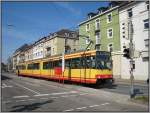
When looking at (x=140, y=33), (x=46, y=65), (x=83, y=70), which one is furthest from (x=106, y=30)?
(x=83, y=70)

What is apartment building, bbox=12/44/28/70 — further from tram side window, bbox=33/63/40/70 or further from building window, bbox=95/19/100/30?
tram side window, bbox=33/63/40/70

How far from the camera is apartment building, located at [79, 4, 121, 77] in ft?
145

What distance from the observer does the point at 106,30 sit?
47.4 m

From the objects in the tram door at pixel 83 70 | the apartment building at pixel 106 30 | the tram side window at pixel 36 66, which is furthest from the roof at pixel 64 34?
the tram door at pixel 83 70

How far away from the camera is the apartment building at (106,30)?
44.1 m

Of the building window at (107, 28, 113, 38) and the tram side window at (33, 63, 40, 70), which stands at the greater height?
the building window at (107, 28, 113, 38)

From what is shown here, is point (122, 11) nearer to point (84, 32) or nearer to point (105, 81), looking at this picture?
point (84, 32)

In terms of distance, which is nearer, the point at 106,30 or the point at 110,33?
the point at 110,33

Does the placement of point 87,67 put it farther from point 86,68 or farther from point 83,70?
point 83,70

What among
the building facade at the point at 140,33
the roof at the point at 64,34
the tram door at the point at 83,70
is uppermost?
the roof at the point at 64,34

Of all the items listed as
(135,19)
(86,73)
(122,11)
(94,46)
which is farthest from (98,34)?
(86,73)

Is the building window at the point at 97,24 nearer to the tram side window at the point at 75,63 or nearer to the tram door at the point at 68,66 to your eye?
the tram door at the point at 68,66

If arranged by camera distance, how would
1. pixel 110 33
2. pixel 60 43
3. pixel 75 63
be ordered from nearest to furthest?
pixel 75 63 → pixel 110 33 → pixel 60 43

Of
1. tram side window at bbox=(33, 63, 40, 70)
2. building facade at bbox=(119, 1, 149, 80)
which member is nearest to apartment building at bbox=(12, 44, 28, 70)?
tram side window at bbox=(33, 63, 40, 70)
